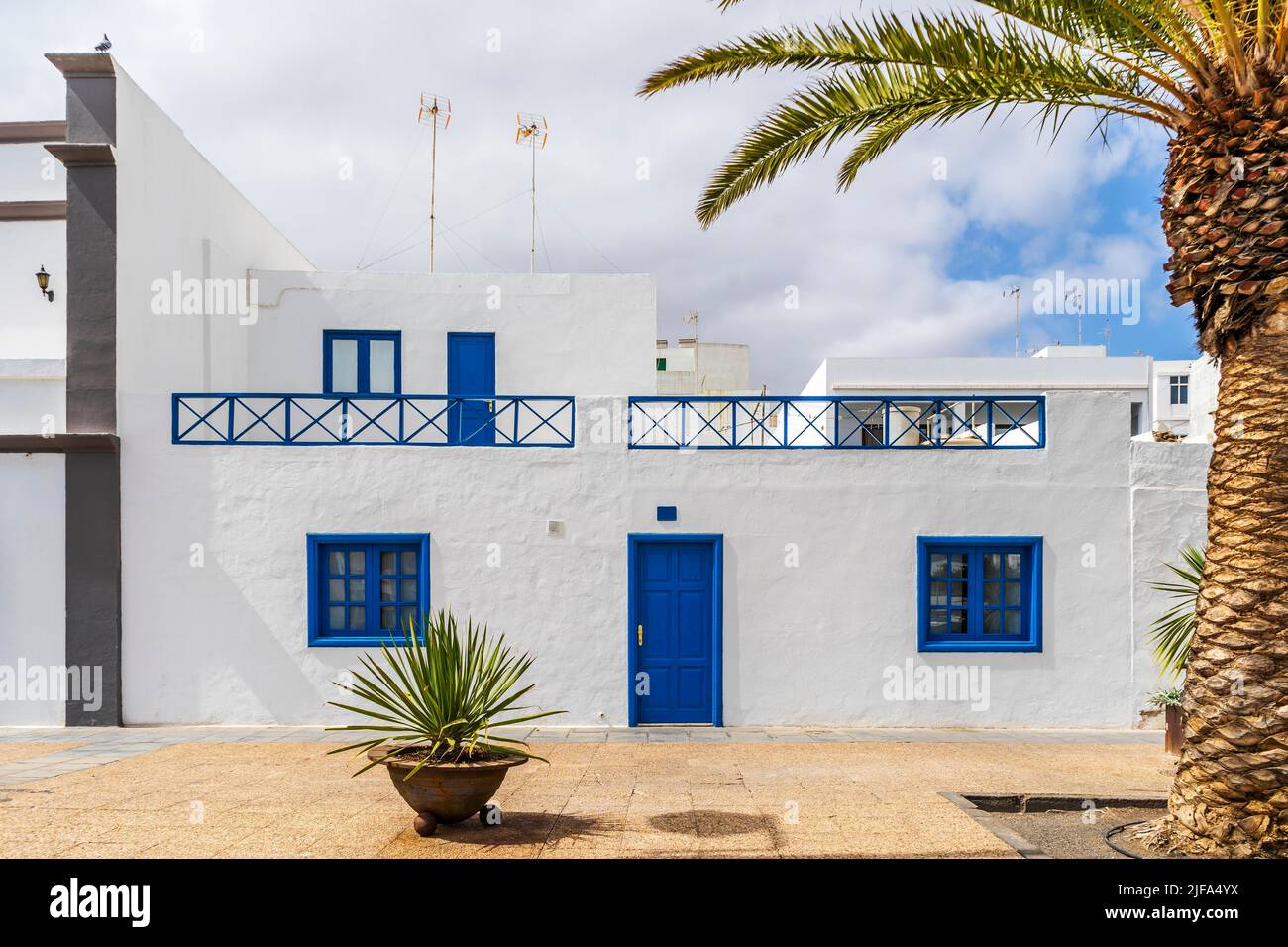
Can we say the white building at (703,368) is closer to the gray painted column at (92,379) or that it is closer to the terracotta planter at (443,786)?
the gray painted column at (92,379)

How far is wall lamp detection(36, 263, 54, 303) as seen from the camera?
36.6ft

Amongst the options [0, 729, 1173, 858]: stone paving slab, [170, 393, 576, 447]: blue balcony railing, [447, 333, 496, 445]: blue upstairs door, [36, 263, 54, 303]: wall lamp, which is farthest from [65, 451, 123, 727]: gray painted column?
[447, 333, 496, 445]: blue upstairs door

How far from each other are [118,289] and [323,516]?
349cm

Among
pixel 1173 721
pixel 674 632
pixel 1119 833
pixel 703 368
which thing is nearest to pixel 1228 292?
Answer: pixel 1119 833

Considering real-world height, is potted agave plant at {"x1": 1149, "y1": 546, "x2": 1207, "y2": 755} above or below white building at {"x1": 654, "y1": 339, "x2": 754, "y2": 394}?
below

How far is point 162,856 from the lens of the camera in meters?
6.03

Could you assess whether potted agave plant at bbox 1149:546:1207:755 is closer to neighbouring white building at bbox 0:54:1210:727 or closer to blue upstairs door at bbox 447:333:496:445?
neighbouring white building at bbox 0:54:1210:727

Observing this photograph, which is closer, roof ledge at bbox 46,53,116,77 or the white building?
roof ledge at bbox 46,53,116,77

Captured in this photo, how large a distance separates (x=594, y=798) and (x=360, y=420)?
8.12m

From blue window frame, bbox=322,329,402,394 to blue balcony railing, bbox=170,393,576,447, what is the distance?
55 centimetres

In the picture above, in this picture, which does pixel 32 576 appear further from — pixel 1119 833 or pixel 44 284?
pixel 1119 833

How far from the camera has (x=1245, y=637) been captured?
5.89 meters
